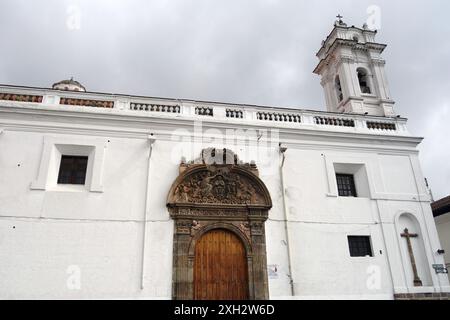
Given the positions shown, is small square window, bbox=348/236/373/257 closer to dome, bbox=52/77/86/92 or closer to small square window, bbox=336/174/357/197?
small square window, bbox=336/174/357/197

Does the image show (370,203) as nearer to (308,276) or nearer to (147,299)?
(308,276)

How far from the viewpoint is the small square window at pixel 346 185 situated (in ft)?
40.1

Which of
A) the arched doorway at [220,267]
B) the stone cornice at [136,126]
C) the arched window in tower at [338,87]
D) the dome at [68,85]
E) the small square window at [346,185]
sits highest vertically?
the dome at [68,85]

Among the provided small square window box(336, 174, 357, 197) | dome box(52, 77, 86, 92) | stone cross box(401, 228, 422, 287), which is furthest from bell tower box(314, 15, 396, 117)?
dome box(52, 77, 86, 92)

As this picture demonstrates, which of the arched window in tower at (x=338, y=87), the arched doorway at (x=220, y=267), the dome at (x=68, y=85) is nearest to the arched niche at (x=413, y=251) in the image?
the arched doorway at (x=220, y=267)

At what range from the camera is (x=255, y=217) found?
34.8 ft

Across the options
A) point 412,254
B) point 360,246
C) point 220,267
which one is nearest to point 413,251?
point 412,254

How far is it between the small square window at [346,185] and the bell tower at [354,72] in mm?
3347

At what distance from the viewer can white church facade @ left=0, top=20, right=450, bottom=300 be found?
9406 millimetres

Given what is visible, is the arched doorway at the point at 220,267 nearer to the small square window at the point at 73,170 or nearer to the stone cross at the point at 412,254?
the small square window at the point at 73,170

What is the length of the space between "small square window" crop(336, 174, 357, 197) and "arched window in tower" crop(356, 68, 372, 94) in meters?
4.99
